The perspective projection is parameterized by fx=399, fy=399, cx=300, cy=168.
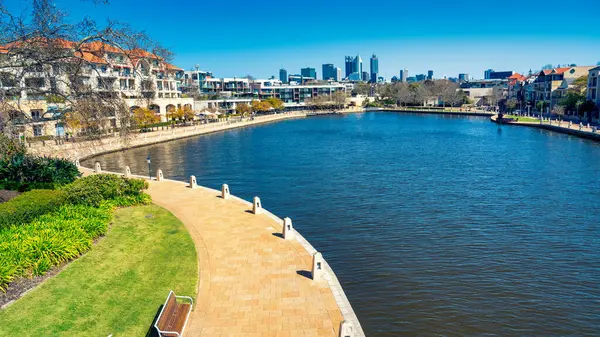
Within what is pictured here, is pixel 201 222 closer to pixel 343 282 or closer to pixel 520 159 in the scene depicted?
pixel 343 282

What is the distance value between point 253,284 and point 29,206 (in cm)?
1166

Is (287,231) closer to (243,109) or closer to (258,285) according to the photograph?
(258,285)

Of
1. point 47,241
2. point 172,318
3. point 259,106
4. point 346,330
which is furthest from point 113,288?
point 259,106

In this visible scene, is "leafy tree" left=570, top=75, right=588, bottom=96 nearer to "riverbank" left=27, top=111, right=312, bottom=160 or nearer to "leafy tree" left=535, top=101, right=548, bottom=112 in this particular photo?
"leafy tree" left=535, top=101, right=548, bottom=112

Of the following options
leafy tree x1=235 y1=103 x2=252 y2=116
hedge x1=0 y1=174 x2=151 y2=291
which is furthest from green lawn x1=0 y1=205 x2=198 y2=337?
leafy tree x1=235 y1=103 x2=252 y2=116

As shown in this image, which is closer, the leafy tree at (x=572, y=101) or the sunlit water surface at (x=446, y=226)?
the sunlit water surface at (x=446, y=226)

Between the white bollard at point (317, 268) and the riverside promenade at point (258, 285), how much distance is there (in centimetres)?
13

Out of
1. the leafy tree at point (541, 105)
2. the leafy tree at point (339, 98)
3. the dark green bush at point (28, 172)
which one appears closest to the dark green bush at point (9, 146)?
the dark green bush at point (28, 172)

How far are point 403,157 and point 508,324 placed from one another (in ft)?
118

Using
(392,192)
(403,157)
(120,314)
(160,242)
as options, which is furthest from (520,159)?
(120,314)

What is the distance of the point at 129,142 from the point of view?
97.2ft

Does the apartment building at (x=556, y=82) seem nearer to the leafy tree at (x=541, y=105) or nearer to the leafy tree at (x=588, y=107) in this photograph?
the leafy tree at (x=541, y=105)

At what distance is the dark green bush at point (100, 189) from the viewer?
20844mm

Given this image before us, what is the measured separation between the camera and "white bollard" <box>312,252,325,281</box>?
14680 millimetres
